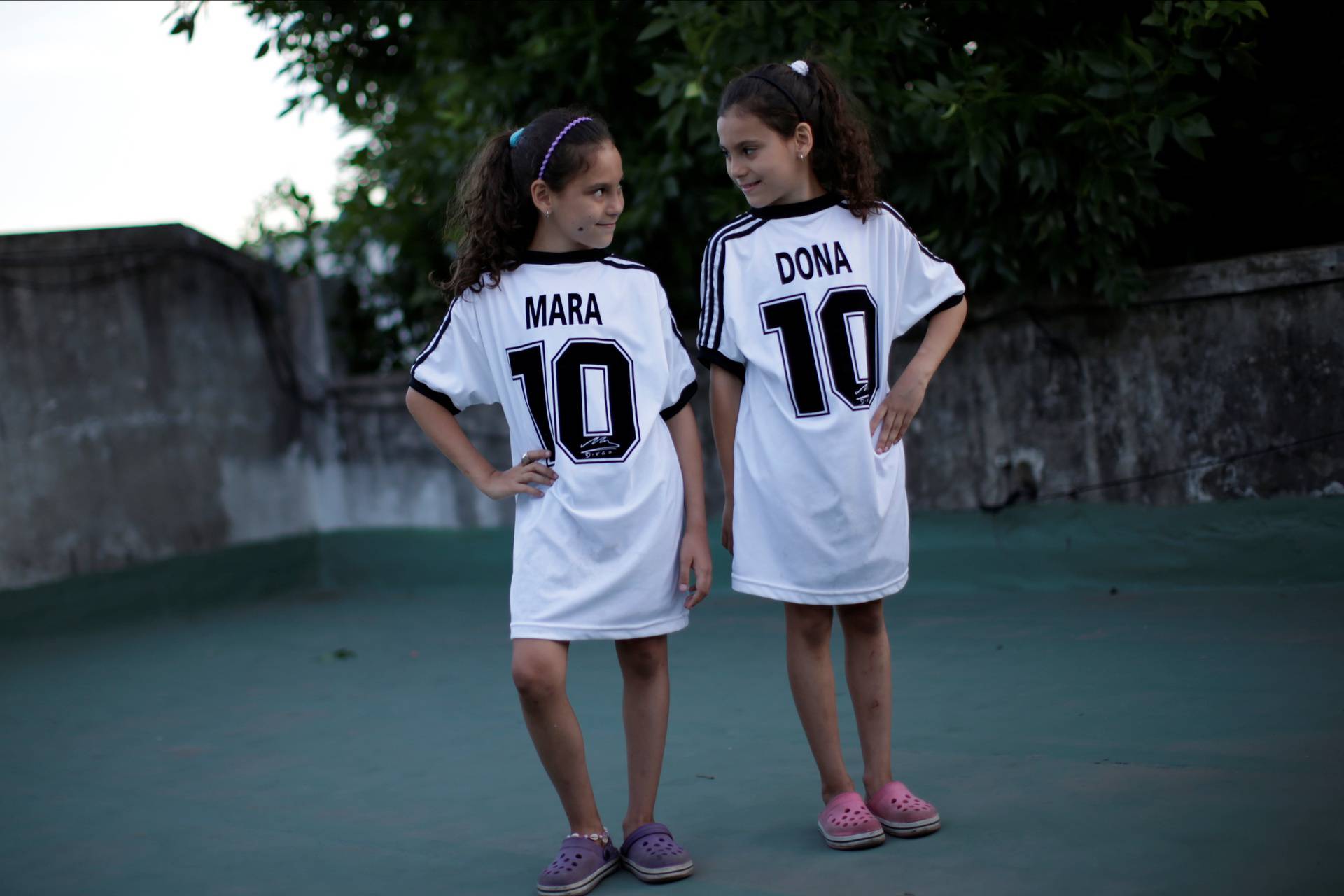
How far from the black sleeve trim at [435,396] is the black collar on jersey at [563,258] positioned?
1.09 feet

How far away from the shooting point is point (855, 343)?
8.99 ft

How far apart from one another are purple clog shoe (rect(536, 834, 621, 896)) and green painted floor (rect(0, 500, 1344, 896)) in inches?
2.0

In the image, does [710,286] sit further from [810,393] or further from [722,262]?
[810,393]

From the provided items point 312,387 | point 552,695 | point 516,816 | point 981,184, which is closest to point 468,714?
point 516,816

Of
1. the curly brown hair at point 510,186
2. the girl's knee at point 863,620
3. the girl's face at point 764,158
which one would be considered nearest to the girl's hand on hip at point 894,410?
the girl's knee at point 863,620

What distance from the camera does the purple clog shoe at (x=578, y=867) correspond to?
2553mm

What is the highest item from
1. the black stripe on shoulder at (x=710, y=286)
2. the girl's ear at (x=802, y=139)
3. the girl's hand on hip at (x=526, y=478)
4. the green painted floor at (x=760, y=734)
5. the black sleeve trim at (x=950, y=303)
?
the girl's ear at (x=802, y=139)

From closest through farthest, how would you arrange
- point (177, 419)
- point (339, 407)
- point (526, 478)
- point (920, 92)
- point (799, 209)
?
point (526, 478) < point (799, 209) < point (920, 92) < point (177, 419) < point (339, 407)

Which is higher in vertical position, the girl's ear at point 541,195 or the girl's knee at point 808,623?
the girl's ear at point 541,195

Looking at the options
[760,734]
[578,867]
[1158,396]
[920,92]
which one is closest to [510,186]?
[578,867]

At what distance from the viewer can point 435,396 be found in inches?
110

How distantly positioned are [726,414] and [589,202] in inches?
21.6

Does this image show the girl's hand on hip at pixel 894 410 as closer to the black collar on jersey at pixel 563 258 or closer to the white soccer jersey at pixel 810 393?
the white soccer jersey at pixel 810 393

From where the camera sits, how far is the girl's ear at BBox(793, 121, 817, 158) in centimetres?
277
